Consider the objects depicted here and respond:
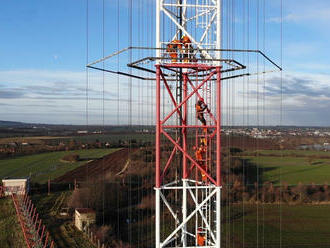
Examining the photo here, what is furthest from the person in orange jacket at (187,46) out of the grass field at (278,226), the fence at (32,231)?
the grass field at (278,226)

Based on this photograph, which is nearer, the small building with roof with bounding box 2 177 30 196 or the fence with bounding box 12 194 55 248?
the fence with bounding box 12 194 55 248

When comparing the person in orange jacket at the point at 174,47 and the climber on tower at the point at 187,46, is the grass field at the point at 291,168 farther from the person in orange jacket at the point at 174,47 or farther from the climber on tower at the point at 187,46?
the person in orange jacket at the point at 174,47

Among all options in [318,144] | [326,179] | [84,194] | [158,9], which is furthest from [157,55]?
[318,144]

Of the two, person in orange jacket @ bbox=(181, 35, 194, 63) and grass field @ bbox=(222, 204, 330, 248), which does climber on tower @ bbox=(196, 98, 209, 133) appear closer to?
person in orange jacket @ bbox=(181, 35, 194, 63)

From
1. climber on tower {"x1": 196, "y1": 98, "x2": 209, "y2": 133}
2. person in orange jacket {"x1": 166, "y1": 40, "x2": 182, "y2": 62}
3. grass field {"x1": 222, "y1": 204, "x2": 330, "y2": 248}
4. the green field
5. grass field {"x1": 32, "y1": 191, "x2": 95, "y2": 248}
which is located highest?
person in orange jacket {"x1": 166, "y1": 40, "x2": 182, "y2": 62}

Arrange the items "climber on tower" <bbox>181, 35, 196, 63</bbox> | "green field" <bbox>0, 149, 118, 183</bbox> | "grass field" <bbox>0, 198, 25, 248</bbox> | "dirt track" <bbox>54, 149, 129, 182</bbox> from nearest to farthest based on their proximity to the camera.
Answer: "climber on tower" <bbox>181, 35, 196, 63</bbox> < "grass field" <bbox>0, 198, 25, 248</bbox> < "dirt track" <bbox>54, 149, 129, 182</bbox> < "green field" <bbox>0, 149, 118, 183</bbox>

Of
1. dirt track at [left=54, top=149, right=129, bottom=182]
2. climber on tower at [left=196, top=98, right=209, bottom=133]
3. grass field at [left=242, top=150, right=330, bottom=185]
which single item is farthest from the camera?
grass field at [left=242, top=150, right=330, bottom=185]

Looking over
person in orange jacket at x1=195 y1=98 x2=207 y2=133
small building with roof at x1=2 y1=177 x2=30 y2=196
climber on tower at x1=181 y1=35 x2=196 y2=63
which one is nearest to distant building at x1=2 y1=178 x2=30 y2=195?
small building with roof at x1=2 y1=177 x2=30 y2=196
